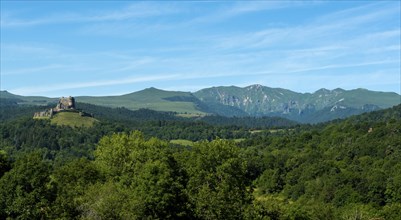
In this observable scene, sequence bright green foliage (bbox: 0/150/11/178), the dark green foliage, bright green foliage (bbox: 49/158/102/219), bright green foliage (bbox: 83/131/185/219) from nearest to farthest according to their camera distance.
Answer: bright green foliage (bbox: 83/131/185/219) < the dark green foliage < bright green foliage (bbox: 49/158/102/219) < bright green foliage (bbox: 0/150/11/178)

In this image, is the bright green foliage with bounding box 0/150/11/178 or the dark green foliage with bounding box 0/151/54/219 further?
the bright green foliage with bounding box 0/150/11/178

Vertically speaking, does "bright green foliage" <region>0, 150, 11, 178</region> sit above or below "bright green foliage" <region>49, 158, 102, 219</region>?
above

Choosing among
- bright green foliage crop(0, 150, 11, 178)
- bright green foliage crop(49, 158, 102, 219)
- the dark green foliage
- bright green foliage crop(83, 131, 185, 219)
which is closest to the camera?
bright green foliage crop(83, 131, 185, 219)

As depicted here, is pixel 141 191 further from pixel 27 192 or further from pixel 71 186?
pixel 71 186

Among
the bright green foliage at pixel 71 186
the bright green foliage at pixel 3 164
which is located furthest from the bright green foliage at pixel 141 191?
the bright green foliage at pixel 3 164

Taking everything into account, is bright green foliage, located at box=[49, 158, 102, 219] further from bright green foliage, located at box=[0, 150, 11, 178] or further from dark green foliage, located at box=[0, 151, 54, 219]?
bright green foliage, located at box=[0, 150, 11, 178]

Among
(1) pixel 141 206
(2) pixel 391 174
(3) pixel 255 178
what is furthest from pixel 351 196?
(1) pixel 141 206

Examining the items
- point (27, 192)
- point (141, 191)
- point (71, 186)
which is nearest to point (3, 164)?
point (71, 186)

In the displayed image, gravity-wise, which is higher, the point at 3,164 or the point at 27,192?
the point at 3,164

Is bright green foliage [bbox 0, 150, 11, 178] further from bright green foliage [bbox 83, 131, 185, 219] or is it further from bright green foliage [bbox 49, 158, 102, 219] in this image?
bright green foliage [bbox 83, 131, 185, 219]

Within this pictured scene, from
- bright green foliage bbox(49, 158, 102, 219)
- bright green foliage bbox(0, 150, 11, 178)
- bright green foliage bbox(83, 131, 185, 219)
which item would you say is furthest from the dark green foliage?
bright green foliage bbox(0, 150, 11, 178)

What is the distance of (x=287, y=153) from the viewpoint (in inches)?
7475

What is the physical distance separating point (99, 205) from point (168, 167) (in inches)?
419

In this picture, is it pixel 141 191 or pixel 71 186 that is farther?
pixel 71 186
